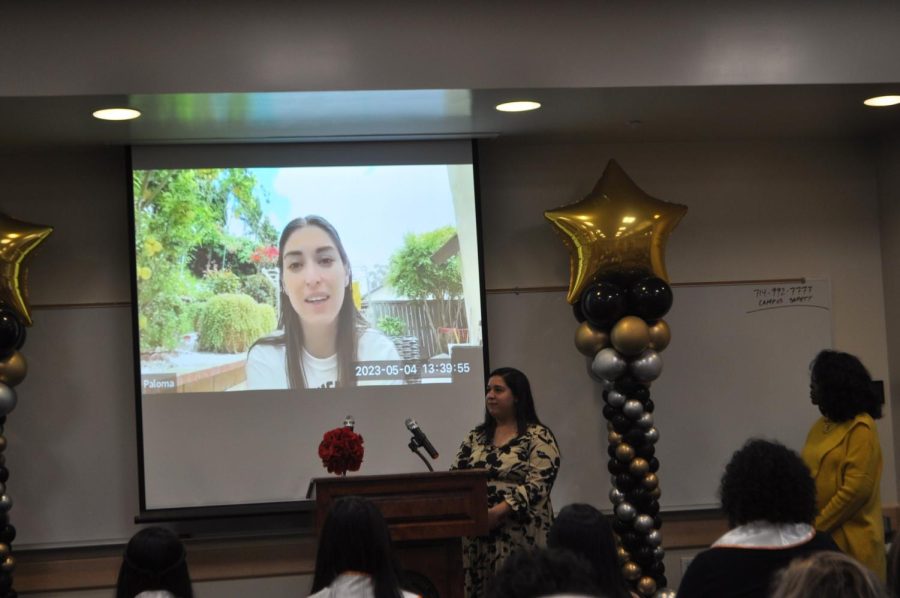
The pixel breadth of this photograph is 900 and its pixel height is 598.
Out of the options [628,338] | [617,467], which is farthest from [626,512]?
[628,338]

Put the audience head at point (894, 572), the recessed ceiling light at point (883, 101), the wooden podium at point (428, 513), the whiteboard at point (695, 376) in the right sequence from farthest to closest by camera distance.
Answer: the whiteboard at point (695, 376), the recessed ceiling light at point (883, 101), the wooden podium at point (428, 513), the audience head at point (894, 572)

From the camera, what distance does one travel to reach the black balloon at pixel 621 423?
5293 millimetres

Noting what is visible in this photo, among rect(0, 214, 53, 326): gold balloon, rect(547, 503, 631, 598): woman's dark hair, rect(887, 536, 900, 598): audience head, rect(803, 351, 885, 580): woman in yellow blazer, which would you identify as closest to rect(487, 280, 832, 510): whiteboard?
rect(803, 351, 885, 580): woman in yellow blazer

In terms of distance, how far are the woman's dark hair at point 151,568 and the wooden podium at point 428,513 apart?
1.49 m

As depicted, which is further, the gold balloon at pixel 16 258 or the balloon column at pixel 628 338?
the balloon column at pixel 628 338

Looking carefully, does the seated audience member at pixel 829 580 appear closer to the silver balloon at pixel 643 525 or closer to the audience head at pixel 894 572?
the audience head at pixel 894 572

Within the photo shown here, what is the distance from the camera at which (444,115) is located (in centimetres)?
527

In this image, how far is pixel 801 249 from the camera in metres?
6.20

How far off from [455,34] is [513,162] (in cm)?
128

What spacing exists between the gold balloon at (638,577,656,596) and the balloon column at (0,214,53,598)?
112 inches

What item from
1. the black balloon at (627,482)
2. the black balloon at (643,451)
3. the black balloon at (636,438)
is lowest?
the black balloon at (627,482)

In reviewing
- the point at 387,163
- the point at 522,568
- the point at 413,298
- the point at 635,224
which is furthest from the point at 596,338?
the point at 522,568

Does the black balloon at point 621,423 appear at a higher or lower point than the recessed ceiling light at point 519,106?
lower

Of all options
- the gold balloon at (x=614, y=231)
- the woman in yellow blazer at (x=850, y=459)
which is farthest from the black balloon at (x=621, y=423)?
the woman in yellow blazer at (x=850, y=459)
